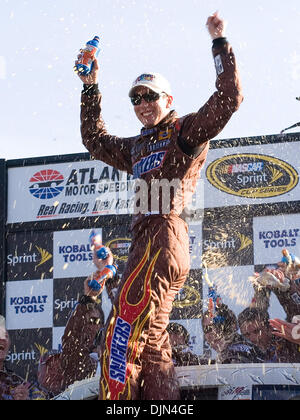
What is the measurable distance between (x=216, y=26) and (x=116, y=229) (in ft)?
23.1

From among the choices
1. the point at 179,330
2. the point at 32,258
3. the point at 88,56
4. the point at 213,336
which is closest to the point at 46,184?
the point at 32,258

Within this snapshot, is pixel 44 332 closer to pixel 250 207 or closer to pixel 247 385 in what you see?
pixel 250 207

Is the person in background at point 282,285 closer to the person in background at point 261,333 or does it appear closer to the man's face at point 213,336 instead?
the person in background at point 261,333

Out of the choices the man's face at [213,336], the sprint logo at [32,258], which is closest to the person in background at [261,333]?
the man's face at [213,336]

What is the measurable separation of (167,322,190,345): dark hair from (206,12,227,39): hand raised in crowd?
6638 millimetres

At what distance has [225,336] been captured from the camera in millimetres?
10062

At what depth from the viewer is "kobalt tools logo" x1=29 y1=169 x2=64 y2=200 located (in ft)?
36.7

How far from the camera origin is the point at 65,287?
1096 cm

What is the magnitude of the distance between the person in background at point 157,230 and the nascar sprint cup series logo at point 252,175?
6.08m

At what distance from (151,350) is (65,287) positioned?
23.5 ft

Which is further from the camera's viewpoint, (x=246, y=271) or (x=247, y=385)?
(x=246, y=271)

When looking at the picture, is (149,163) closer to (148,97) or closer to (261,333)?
(148,97)

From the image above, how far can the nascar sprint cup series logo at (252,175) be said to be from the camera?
33.6 feet
